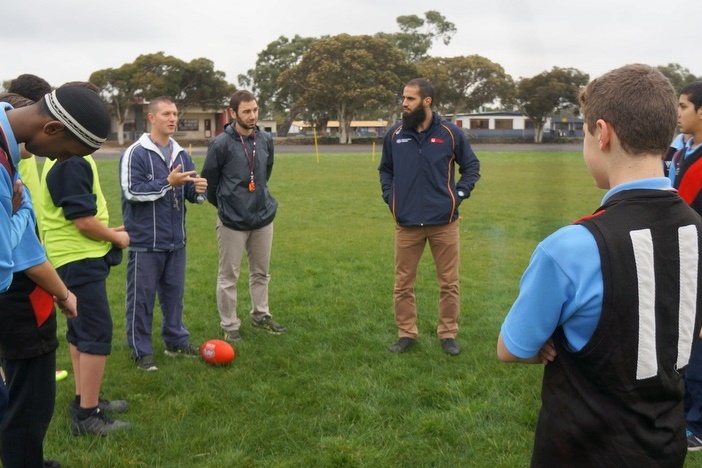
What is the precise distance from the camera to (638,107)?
192cm

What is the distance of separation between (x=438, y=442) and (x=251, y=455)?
3.98ft

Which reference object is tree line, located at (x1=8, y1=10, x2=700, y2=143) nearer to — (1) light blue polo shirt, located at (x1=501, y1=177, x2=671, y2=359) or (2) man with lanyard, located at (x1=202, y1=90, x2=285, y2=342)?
(2) man with lanyard, located at (x1=202, y1=90, x2=285, y2=342)

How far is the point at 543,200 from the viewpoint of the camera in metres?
17.8

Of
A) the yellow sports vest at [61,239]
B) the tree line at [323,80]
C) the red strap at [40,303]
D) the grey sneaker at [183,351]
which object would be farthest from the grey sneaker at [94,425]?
the tree line at [323,80]

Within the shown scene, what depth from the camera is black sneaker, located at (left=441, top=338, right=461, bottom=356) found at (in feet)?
19.3

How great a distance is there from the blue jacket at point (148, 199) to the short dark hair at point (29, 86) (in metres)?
1.29

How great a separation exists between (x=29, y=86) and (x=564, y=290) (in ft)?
11.8

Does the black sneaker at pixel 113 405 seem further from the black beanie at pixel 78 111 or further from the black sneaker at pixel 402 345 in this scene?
the black beanie at pixel 78 111

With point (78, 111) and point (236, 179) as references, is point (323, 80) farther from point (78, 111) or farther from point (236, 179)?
point (78, 111)

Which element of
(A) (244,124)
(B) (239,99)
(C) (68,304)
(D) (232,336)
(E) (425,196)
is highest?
(B) (239,99)

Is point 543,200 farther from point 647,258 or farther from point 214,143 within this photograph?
point 647,258

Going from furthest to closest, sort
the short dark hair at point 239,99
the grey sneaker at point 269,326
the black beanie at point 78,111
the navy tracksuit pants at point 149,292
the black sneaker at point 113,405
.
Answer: the grey sneaker at point 269,326 → the short dark hair at point 239,99 → the navy tracksuit pants at point 149,292 → the black sneaker at point 113,405 → the black beanie at point 78,111

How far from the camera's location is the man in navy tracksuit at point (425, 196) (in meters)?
6.00

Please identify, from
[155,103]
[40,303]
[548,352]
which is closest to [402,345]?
[155,103]
